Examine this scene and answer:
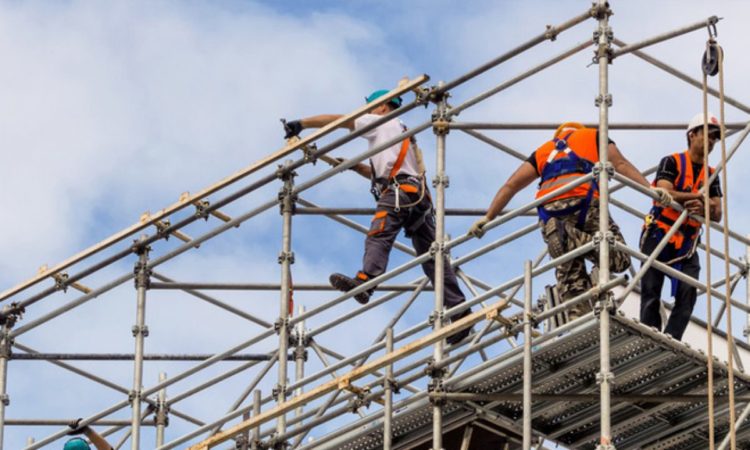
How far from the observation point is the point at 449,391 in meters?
23.5

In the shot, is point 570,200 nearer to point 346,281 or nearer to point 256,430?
point 346,281

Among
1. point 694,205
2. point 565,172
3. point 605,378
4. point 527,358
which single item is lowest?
point 605,378

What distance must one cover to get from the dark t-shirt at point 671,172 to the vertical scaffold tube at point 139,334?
21.0 feet

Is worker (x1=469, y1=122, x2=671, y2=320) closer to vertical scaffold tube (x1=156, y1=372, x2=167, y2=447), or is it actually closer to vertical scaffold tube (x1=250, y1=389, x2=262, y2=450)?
vertical scaffold tube (x1=250, y1=389, x2=262, y2=450)

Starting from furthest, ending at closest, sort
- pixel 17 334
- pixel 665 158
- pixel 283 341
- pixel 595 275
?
pixel 17 334
pixel 283 341
pixel 665 158
pixel 595 275

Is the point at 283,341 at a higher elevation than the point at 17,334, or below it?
below

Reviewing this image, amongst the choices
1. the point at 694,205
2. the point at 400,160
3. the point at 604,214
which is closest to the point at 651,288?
the point at 694,205

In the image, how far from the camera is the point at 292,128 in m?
26.5

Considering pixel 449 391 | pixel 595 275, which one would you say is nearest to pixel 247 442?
pixel 449 391

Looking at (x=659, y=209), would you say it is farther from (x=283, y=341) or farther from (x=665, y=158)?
(x=283, y=341)

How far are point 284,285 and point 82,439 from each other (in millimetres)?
3014

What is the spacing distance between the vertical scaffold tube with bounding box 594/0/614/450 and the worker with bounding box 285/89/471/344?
129 inches

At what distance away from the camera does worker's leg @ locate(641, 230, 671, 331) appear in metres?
23.8

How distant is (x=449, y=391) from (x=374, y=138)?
382cm
